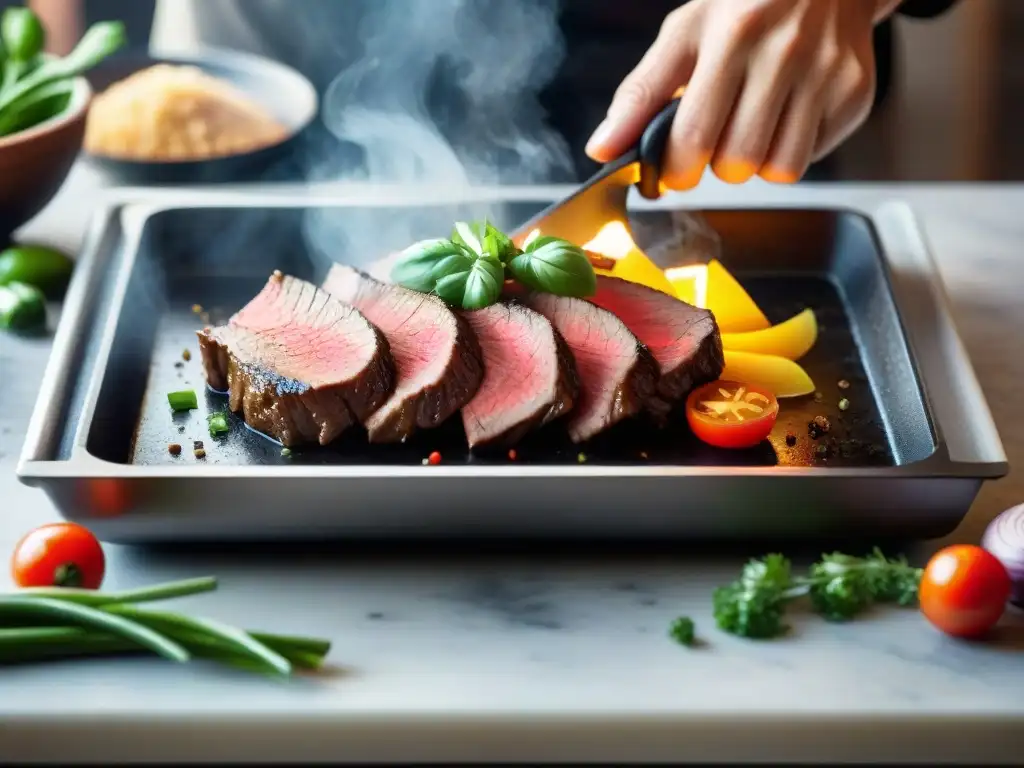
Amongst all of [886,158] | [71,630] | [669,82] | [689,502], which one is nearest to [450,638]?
[689,502]

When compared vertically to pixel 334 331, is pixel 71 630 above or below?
below

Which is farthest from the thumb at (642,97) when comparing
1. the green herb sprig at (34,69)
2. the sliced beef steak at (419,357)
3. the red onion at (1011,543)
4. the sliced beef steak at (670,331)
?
the green herb sprig at (34,69)

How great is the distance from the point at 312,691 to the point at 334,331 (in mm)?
686

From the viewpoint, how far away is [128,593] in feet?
5.55

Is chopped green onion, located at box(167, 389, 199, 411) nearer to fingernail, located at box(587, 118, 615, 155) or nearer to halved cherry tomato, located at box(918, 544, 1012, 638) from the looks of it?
fingernail, located at box(587, 118, 615, 155)

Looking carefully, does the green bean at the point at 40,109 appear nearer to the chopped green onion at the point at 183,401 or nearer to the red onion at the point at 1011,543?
the chopped green onion at the point at 183,401

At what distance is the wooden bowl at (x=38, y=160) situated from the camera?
2.63m

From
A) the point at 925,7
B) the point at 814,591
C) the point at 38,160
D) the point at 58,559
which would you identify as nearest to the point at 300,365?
the point at 58,559

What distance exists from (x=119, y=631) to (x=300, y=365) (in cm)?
57

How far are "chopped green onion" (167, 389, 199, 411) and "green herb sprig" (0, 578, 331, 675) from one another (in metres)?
0.50

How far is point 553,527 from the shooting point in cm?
188

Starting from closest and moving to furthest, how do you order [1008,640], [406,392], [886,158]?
[1008,640]
[406,392]
[886,158]

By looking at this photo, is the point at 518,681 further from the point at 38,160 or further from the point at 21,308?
the point at 38,160

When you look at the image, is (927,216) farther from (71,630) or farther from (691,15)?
(71,630)
